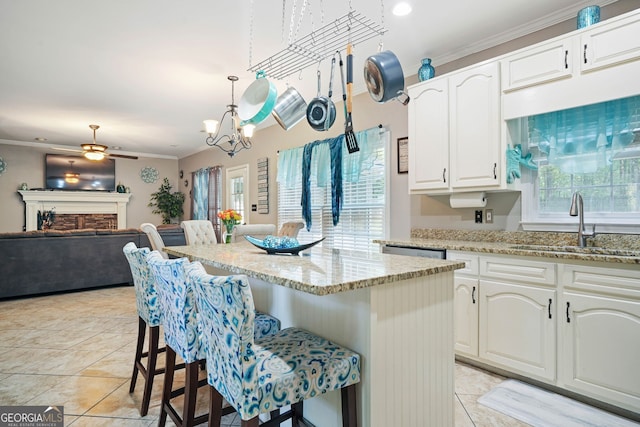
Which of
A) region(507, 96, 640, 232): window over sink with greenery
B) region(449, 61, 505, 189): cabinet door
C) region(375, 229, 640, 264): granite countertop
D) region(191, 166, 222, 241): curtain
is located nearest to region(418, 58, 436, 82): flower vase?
region(449, 61, 505, 189): cabinet door

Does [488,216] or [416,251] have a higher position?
[488,216]

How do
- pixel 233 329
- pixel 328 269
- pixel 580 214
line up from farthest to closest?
pixel 580 214 < pixel 328 269 < pixel 233 329

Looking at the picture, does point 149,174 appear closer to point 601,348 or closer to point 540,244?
point 540,244

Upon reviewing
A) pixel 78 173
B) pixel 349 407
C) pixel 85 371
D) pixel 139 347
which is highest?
pixel 78 173

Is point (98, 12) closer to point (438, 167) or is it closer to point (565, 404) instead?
point (438, 167)

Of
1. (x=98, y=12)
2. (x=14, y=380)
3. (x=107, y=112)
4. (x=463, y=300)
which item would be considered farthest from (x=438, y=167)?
(x=107, y=112)

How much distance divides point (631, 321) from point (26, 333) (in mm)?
4849

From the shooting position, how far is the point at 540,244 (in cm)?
275

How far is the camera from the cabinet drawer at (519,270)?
2.21 meters

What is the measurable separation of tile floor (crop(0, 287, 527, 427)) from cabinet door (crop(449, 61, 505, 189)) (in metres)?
1.48

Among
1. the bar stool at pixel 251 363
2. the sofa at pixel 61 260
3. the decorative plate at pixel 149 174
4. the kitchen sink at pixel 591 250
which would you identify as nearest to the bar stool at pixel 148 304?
the bar stool at pixel 251 363

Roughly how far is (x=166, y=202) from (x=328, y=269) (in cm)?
809

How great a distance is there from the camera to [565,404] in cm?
212

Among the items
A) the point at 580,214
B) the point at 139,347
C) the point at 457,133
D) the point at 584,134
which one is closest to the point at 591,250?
the point at 580,214
